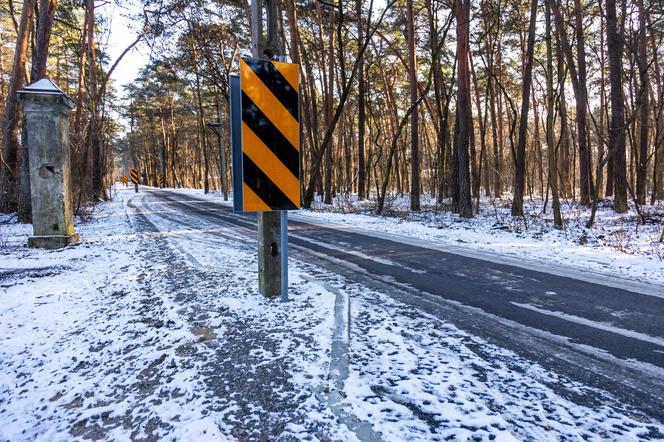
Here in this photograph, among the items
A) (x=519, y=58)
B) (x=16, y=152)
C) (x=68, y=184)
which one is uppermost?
(x=519, y=58)

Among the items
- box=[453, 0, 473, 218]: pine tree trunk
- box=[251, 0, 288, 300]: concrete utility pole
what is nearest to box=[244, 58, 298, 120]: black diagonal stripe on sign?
box=[251, 0, 288, 300]: concrete utility pole

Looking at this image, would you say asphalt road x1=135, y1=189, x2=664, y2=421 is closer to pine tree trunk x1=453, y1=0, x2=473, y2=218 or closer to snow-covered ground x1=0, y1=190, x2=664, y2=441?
snow-covered ground x1=0, y1=190, x2=664, y2=441

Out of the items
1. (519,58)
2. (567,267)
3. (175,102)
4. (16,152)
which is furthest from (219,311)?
(175,102)

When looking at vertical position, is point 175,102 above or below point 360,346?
above

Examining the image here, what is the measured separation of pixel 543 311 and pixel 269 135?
2580 mm

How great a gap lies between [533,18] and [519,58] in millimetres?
15226

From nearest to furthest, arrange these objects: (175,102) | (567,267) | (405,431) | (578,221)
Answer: (405,431), (567,267), (578,221), (175,102)

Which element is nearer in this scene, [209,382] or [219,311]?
[209,382]

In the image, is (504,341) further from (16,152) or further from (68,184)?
(16,152)

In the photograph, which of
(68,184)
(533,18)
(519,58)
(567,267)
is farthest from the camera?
(519,58)

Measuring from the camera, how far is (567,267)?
456cm

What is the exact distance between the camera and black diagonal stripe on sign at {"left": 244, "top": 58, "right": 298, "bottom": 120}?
2717 mm

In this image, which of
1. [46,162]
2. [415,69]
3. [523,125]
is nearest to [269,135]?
[46,162]

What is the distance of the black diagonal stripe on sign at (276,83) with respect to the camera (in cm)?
272
